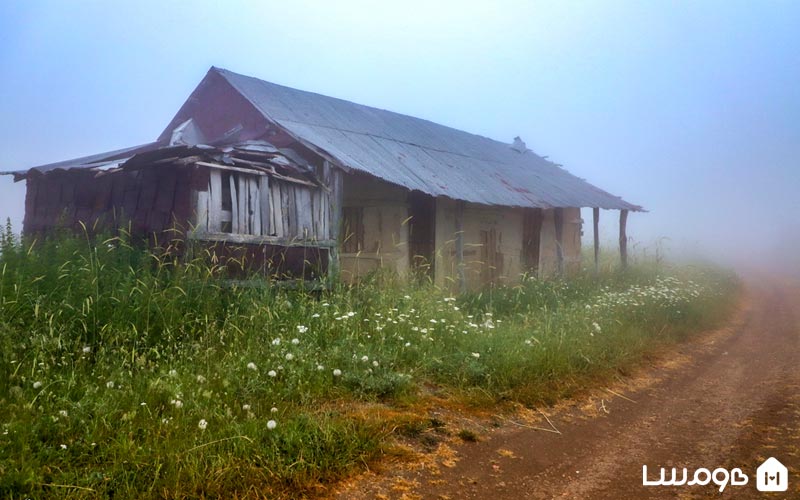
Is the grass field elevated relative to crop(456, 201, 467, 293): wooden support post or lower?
lower

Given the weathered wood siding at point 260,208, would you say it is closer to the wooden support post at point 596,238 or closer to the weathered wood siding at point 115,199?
the weathered wood siding at point 115,199

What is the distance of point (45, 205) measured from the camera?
10234mm

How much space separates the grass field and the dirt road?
391 millimetres

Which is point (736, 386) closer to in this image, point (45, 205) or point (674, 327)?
point (674, 327)

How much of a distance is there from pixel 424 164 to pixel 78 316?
7723mm

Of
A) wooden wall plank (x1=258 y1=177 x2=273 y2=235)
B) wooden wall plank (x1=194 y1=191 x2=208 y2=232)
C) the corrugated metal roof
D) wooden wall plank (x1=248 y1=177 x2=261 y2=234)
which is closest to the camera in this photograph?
wooden wall plank (x1=194 y1=191 x2=208 y2=232)

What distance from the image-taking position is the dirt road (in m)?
3.54

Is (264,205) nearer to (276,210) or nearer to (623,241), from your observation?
(276,210)

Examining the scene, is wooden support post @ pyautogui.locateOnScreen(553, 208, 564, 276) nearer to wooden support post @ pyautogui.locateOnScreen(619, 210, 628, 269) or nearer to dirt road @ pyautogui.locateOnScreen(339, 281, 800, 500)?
wooden support post @ pyautogui.locateOnScreen(619, 210, 628, 269)

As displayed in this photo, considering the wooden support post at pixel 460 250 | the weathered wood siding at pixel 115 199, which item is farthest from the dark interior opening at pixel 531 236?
the weathered wood siding at pixel 115 199

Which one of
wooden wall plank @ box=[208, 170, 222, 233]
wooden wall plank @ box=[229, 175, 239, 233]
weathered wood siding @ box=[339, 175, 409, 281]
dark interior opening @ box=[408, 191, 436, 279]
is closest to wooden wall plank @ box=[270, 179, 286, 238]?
wooden wall plank @ box=[229, 175, 239, 233]

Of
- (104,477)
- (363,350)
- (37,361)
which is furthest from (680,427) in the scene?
(37,361)
